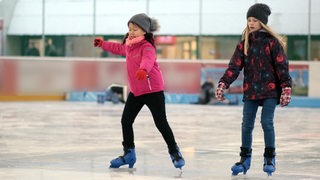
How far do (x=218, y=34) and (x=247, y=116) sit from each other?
23879mm

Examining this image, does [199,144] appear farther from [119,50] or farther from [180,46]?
[180,46]

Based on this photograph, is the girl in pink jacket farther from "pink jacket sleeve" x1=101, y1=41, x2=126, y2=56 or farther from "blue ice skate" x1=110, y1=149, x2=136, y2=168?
"pink jacket sleeve" x1=101, y1=41, x2=126, y2=56

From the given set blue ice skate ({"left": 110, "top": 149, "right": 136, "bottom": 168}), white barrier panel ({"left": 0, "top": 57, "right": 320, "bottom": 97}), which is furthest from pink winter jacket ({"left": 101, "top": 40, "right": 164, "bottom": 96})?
white barrier panel ({"left": 0, "top": 57, "right": 320, "bottom": 97})

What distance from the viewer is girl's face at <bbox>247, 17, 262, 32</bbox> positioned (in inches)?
297

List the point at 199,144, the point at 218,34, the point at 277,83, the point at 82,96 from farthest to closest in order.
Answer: the point at 218,34 < the point at 82,96 < the point at 199,144 < the point at 277,83

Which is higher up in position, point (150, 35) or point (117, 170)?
point (150, 35)

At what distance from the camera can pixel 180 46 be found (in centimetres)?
3136

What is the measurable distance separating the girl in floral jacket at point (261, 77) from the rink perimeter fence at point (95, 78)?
1950 centimetres

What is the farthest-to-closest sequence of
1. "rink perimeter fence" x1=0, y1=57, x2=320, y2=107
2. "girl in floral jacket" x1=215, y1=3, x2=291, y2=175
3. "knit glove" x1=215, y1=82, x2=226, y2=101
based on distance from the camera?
"rink perimeter fence" x1=0, y1=57, x2=320, y2=107 < "knit glove" x1=215, y1=82, x2=226, y2=101 < "girl in floral jacket" x1=215, y1=3, x2=291, y2=175

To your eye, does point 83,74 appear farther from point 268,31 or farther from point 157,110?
point 268,31

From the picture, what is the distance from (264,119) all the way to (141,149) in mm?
2792

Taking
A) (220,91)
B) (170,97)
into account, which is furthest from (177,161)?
(170,97)

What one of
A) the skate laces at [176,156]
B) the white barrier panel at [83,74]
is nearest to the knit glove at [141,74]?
the skate laces at [176,156]

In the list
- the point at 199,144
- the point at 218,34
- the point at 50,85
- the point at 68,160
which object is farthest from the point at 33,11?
the point at 68,160
